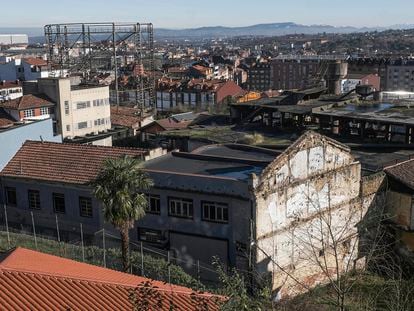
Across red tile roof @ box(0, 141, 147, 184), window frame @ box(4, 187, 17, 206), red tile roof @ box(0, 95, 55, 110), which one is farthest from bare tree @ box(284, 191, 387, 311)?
red tile roof @ box(0, 95, 55, 110)

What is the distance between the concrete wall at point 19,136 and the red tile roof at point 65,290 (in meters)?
18.0

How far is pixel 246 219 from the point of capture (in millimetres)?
24016

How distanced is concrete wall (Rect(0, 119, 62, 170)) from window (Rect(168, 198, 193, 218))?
1163cm

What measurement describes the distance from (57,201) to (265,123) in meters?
18.3

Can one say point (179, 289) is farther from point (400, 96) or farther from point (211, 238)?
point (400, 96)

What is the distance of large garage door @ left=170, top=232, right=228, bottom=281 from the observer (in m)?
25.0

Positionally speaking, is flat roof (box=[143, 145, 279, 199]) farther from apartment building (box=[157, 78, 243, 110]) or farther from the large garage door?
apartment building (box=[157, 78, 243, 110])

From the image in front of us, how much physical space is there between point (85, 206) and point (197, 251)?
677 centimetres

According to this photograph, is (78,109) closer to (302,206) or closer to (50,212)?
(50,212)

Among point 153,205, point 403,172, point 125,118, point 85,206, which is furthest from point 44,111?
point 403,172

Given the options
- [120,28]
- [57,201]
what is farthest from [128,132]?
[57,201]

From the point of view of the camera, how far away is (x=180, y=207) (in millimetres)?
25906

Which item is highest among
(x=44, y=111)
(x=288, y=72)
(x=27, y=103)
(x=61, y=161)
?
(x=27, y=103)

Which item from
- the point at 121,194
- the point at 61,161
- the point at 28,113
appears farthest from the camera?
the point at 28,113
